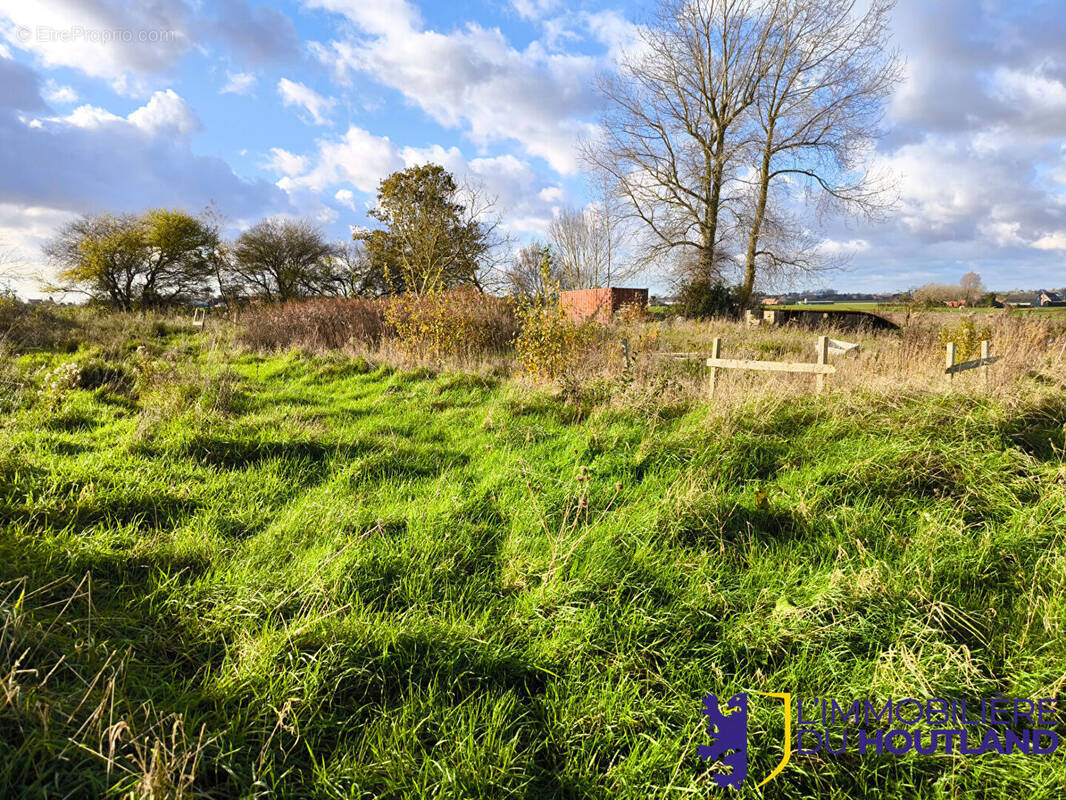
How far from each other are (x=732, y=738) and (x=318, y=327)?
46.2 ft

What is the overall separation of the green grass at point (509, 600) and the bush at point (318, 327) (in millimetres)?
8281

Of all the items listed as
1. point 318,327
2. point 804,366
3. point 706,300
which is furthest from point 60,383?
point 706,300

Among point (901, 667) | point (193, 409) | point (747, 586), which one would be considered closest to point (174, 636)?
point (747, 586)

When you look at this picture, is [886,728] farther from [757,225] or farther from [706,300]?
[757,225]

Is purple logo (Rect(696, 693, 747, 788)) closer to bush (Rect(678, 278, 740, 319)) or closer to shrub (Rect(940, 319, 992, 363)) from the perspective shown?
shrub (Rect(940, 319, 992, 363))

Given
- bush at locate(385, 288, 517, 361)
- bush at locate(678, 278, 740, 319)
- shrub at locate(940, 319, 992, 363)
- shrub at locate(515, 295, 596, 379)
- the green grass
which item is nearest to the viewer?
the green grass

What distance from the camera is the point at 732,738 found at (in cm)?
197

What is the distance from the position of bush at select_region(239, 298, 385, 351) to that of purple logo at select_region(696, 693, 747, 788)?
1187 centimetres

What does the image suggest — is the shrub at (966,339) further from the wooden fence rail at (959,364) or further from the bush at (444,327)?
the bush at (444,327)

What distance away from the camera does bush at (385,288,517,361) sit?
10.7m

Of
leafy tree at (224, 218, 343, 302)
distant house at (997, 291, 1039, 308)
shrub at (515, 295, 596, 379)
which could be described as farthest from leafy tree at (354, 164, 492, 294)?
distant house at (997, 291, 1039, 308)

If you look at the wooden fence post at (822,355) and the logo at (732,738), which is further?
the wooden fence post at (822,355)

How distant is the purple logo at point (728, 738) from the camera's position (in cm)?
Result: 185

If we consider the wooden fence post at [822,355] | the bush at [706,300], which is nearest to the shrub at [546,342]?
the wooden fence post at [822,355]
